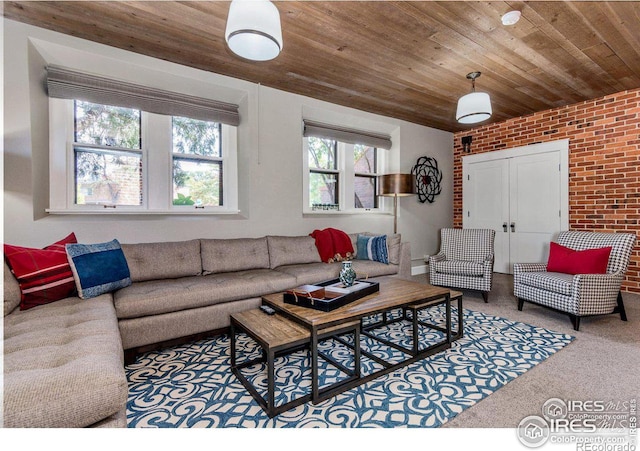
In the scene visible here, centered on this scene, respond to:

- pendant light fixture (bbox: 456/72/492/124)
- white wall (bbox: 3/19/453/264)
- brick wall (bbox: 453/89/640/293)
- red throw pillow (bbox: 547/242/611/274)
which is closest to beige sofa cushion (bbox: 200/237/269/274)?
white wall (bbox: 3/19/453/264)

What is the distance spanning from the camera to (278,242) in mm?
3465

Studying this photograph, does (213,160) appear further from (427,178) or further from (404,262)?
(427,178)

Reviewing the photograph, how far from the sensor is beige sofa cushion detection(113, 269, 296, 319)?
2.17 metres

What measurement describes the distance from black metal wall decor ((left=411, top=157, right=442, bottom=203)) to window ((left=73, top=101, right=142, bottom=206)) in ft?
13.0

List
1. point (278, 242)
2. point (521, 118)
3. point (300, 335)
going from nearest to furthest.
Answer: point (300, 335) → point (278, 242) → point (521, 118)

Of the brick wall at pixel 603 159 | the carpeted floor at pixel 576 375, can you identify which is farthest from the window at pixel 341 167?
the carpeted floor at pixel 576 375

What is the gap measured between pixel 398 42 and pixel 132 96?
249 centimetres

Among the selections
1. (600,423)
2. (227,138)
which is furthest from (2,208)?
(600,423)

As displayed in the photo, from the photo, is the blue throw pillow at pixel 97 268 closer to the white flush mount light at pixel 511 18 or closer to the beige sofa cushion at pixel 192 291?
the beige sofa cushion at pixel 192 291

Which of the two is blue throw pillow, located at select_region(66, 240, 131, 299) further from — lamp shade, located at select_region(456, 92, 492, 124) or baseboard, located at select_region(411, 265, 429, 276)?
baseboard, located at select_region(411, 265, 429, 276)

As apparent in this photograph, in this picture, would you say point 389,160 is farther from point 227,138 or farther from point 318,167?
point 227,138

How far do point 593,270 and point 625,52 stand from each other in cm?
204

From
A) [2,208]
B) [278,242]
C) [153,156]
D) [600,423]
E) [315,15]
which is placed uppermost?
[315,15]

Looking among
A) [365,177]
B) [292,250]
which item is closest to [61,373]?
[292,250]
